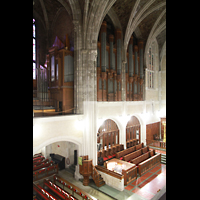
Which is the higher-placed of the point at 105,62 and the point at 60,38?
the point at 60,38

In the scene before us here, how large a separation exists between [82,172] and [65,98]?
4568 mm

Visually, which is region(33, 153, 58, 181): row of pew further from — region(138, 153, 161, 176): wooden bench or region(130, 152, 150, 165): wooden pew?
region(138, 153, 161, 176): wooden bench

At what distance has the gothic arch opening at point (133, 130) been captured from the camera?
14893mm

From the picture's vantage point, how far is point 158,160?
1205cm

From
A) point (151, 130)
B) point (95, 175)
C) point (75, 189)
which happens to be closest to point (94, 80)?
point (95, 175)

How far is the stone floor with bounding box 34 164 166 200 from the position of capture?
7.77 meters

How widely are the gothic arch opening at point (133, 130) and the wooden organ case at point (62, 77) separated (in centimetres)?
Answer: 709

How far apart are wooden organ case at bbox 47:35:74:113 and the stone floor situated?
4.62 metres

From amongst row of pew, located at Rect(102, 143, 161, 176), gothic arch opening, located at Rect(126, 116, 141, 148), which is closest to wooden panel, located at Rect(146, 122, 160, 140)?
gothic arch opening, located at Rect(126, 116, 141, 148)

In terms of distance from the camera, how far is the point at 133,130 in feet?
51.0
